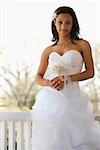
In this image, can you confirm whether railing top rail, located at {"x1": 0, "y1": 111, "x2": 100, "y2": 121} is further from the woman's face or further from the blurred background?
the blurred background

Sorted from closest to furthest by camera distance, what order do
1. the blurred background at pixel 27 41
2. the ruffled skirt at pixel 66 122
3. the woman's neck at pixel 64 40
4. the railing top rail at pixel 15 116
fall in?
the ruffled skirt at pixel 66 122, the woman's neck at pixel 64 40, the railing top rail at pixel 15 116, the blurred background at pixel 27 41

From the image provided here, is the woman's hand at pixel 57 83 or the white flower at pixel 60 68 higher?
the white flower at pixel 60 68

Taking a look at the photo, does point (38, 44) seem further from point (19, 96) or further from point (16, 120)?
point (16, 120)

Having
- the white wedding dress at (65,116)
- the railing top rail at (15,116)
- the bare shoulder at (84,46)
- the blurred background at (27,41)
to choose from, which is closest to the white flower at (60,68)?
the white wedding dress at (65,116)

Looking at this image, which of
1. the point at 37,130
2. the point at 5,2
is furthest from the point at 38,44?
the point at 37,130

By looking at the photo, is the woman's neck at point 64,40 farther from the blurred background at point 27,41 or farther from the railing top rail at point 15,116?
the blurred background at point 27,41

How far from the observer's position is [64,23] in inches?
78.4

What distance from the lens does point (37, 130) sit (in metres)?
2.01

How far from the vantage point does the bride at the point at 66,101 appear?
1.93m

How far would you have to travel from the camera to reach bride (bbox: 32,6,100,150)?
193cm

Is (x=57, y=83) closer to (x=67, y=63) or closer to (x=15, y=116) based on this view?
(x=67, y=63)

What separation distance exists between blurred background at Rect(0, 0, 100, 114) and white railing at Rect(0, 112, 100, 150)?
195cm

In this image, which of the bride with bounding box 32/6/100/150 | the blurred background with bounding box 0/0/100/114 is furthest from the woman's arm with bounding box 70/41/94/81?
Result: the blurred background with bounding box 0/0/100/114

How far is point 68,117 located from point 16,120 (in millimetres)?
450
